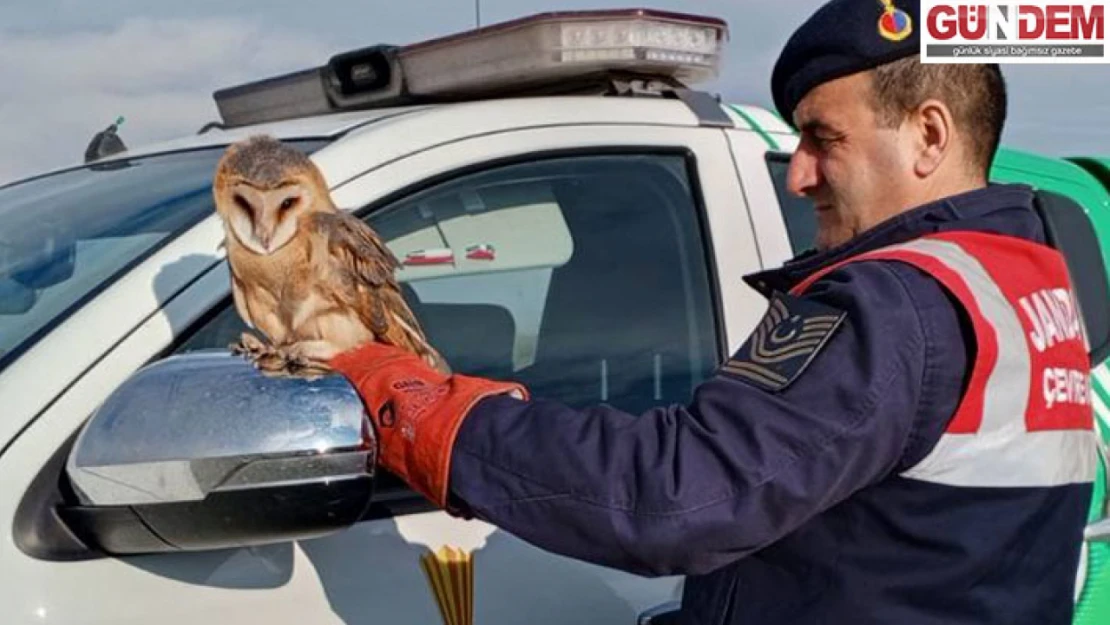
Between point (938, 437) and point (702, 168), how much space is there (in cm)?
105

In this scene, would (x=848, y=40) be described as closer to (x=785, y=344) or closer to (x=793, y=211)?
(x=785, y=344)

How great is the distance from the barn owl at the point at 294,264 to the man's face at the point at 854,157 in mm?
524

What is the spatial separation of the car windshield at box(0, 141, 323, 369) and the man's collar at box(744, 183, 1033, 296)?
2.66 feet

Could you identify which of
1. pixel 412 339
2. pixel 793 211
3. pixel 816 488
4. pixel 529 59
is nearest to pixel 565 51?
pixel 529 59

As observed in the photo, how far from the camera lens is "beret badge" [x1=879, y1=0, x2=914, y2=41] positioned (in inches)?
59.9

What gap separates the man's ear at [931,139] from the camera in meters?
1.53

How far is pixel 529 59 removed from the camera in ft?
7.32

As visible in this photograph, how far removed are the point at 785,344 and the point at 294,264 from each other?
53 centimetres

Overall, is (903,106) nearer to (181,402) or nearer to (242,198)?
(242,198)

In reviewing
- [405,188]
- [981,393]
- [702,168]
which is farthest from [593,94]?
[981,393]

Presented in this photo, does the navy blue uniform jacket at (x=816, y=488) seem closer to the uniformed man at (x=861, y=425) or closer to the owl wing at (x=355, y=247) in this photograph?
the uniformed man at (x=861, y=425)

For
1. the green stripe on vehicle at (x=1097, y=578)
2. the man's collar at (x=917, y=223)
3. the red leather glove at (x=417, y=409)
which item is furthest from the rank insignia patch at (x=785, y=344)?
the green stripe on vehicle at (x=1097, y=578)

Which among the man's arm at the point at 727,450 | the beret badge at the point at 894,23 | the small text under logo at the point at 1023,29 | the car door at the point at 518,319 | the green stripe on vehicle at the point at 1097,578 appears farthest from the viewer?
the green stripe on vehicle at the point at 1097,578

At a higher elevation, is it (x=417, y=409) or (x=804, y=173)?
(x=804, y=173)
